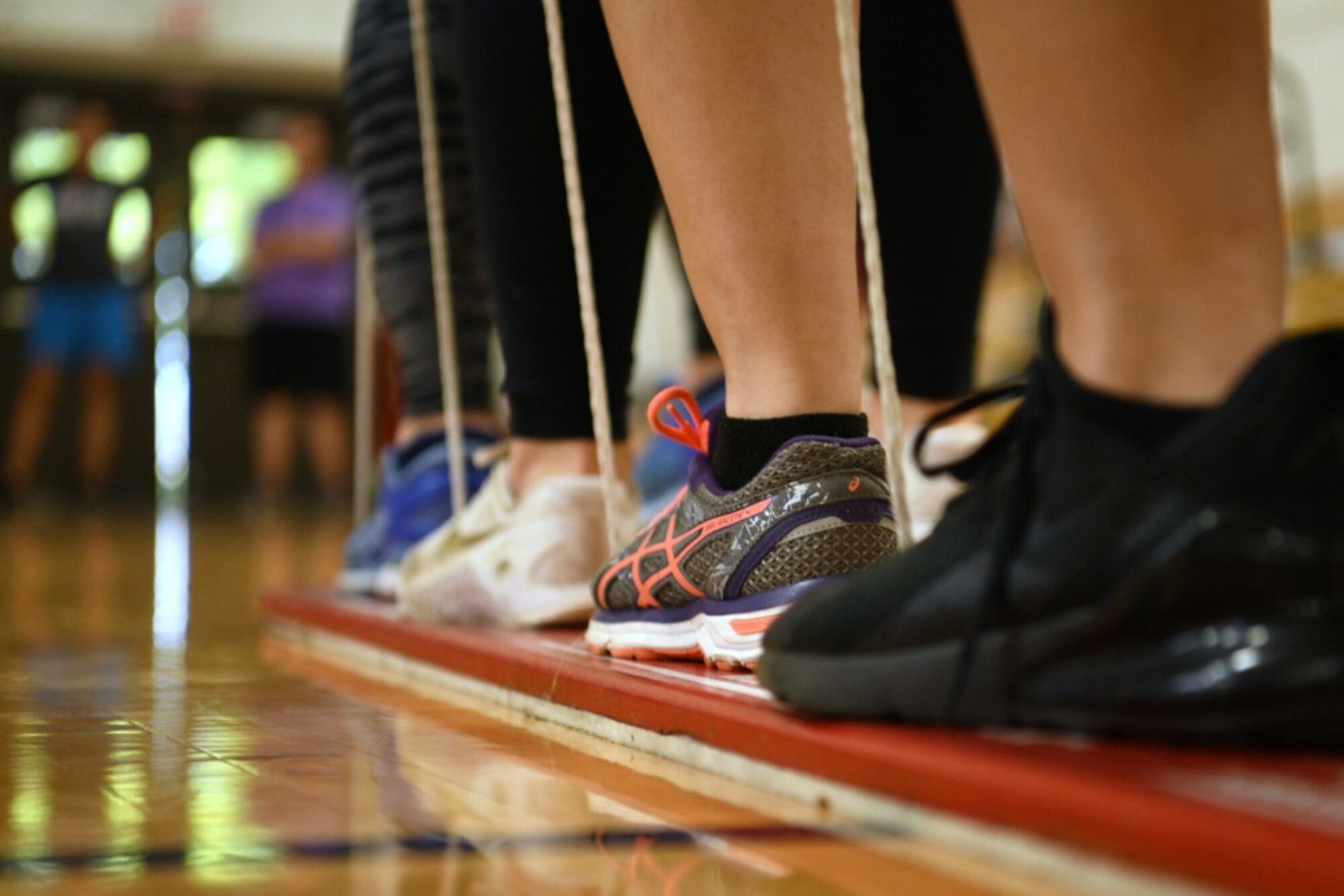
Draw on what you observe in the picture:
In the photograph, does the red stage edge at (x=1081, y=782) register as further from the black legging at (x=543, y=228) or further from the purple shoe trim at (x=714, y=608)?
the black legging at (x=543, y=228)

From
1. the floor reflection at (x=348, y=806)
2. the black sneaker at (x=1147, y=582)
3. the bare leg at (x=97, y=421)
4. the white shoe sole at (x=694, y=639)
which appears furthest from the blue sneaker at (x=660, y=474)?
the bare leg at (x=97, y=421)

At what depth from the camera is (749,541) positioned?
0.67 meters

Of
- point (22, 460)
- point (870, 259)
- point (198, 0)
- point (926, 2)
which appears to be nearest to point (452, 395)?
point (926, 2)

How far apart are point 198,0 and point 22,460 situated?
6.29ft

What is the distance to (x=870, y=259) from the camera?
2.04ft

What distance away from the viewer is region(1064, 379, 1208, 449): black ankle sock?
1.43 feet

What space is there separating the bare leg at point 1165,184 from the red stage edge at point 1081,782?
11cm

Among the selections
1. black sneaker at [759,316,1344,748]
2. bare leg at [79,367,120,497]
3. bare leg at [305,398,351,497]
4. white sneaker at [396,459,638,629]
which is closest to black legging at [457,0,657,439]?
white sneaker at [396,459,638,629]

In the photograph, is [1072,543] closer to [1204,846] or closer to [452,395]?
[1204,846]

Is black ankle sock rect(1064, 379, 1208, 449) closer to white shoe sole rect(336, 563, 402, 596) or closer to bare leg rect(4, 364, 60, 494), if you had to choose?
white shoe sole rect(336, 563, 402, 596)

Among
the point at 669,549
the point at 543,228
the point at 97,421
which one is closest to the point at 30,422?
the point at 97,421

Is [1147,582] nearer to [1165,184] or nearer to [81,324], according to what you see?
[1165,184]

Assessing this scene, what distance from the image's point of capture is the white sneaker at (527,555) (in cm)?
96

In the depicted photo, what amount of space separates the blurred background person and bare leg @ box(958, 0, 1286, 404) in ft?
17.6
